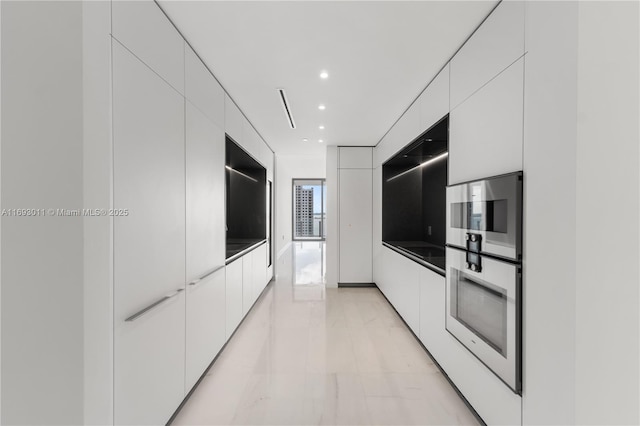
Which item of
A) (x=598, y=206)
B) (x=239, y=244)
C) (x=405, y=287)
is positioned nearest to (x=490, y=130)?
(x=598, y=206)

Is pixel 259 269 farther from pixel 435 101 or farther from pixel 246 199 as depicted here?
pixel 435 101

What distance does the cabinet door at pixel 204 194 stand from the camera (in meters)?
2.12

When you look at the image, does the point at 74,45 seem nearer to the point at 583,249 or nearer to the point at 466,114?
the point at 583,249

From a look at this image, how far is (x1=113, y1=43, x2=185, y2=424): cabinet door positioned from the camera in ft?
4.49

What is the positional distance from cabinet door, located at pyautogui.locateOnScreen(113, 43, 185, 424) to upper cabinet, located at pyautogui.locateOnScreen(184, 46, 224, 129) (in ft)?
0.78

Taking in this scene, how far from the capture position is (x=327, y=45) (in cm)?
211

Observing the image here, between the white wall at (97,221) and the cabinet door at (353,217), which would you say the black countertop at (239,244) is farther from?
the white wall at (97,221)

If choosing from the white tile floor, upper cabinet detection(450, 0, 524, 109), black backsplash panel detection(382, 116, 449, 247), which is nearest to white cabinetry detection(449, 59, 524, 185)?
upper cabinet detection(450, 0, 524, 109)

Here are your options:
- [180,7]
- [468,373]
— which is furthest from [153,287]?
[468,373]

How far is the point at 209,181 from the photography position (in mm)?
2518

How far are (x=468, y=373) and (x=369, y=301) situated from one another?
2567mm

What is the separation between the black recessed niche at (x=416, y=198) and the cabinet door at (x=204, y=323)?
223cm

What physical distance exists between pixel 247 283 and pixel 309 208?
774 cm

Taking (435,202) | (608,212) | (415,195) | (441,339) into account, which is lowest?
(441,339)
